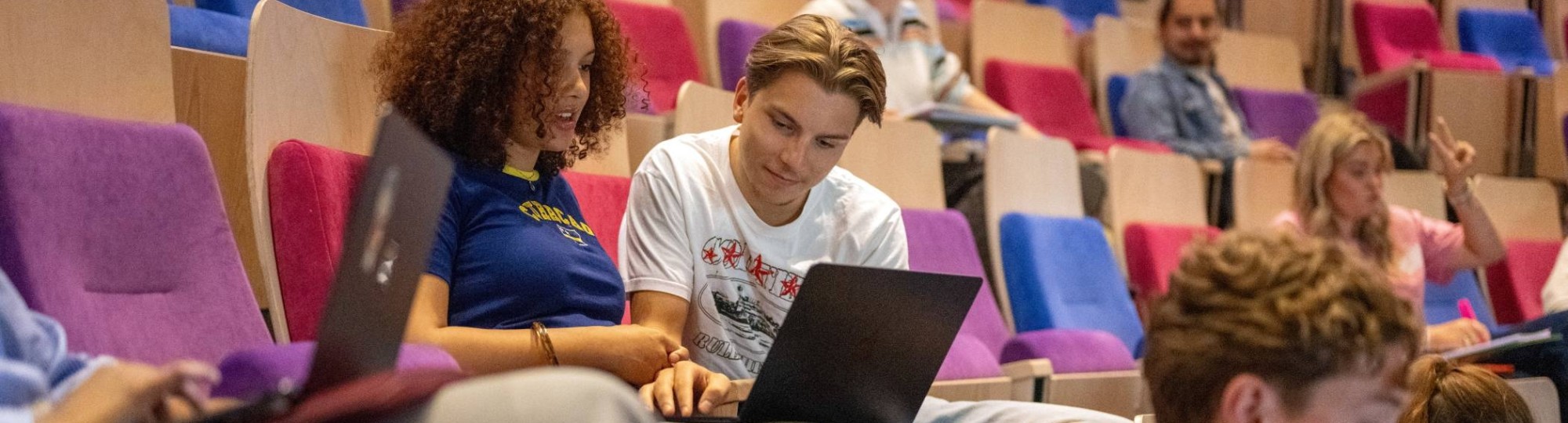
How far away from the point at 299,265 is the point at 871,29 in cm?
158

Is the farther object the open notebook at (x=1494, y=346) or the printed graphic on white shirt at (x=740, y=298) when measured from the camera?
the open notebook at (x=1494, y=346)

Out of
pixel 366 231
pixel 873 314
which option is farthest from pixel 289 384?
pixel 873 314

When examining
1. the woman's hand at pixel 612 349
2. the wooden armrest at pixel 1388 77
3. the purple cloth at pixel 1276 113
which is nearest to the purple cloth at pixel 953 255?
the woman's hand at pixel 612 349

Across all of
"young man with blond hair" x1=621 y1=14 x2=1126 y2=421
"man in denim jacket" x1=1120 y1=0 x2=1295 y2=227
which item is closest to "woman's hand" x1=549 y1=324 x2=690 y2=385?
"young man with blond hair" x1=621 y1=14 x2=1126 y2=421

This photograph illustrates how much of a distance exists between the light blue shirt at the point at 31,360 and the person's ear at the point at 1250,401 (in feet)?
1.78

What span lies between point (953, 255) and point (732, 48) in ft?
2.35

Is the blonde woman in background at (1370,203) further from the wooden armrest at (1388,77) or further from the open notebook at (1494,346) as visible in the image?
the wooden armrest at (1388,77)

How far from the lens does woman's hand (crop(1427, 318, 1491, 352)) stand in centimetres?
175

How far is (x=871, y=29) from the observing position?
2453 mm

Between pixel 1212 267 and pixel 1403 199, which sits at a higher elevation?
pixel 1212 267

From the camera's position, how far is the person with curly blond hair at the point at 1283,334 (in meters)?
0.66

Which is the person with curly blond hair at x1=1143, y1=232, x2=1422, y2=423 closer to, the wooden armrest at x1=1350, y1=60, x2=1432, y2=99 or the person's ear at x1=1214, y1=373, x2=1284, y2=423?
the person's ear at x1=1214, y1=373, x2=1284, y2=423

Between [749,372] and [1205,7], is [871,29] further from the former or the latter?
[749,372]

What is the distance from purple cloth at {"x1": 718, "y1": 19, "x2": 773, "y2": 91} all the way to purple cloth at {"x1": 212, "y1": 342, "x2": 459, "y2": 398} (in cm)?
162
